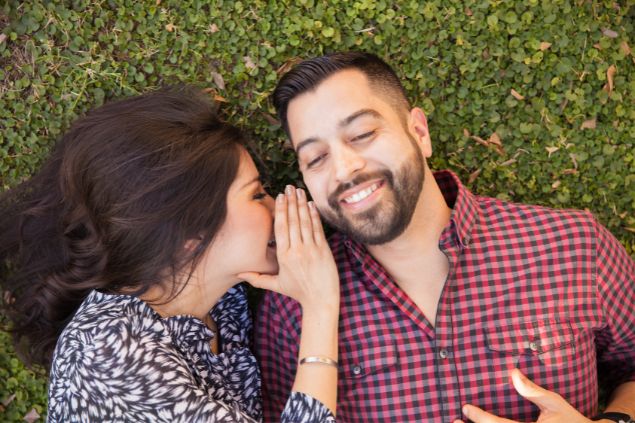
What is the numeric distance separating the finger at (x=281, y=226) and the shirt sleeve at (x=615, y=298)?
4.75 feet

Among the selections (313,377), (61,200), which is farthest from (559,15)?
(61,200)

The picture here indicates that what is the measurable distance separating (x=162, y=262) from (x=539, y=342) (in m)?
1.74

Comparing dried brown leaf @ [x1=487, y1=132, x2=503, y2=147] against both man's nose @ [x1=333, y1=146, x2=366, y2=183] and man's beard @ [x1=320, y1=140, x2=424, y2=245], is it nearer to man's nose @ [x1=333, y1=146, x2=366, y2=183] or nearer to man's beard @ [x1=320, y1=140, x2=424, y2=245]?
man's beard @ [x1=320, y1=140, x2=424, y2=245]

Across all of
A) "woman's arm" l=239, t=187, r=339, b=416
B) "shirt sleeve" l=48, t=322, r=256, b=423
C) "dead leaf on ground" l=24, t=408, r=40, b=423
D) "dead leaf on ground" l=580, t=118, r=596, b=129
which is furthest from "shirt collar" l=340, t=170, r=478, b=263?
"dead leaf on ground" l=24, t=408, r=40, b=423

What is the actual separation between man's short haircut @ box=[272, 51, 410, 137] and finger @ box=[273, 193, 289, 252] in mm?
415

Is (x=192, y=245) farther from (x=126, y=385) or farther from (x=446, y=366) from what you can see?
(x=446, y=366)

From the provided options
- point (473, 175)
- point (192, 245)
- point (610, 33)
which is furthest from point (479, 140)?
point (192, 245)

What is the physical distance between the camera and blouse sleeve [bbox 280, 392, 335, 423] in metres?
2.58

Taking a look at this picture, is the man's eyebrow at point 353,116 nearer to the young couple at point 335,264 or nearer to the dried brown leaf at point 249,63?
the young couple at point 335,264

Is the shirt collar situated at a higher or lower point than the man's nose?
lower

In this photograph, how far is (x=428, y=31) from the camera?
3420 mm

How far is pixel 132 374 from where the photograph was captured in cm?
245

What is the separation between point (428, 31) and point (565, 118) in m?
0.91

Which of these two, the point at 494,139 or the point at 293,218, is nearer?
the point at 293,218
